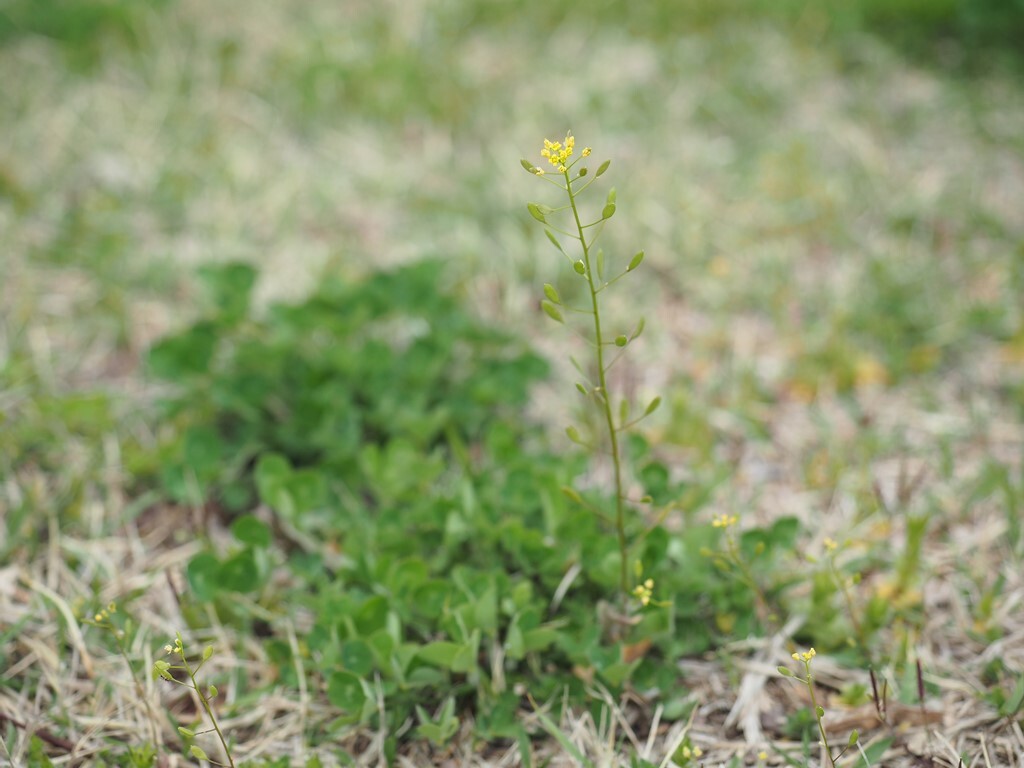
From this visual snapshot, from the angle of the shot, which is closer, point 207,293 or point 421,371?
point 421,371

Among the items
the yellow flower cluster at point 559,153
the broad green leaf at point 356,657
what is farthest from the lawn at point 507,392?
the yellow flower cluster at point 559,153

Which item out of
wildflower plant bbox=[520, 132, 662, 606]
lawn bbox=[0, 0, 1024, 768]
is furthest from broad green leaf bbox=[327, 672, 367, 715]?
wildflower plant bbox=[520, 132, 662, 606]

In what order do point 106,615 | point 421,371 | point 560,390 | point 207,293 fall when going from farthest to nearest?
point 207,293 → point 560,390 → point 421,371 → point 106,615

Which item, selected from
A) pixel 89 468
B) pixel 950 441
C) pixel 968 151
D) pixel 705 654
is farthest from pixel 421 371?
pixel 968 151

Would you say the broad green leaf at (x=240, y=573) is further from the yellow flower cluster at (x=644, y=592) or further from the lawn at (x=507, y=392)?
the yellow flower cluster at (x=644, y=592)

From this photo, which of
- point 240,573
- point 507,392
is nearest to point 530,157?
point 507,392

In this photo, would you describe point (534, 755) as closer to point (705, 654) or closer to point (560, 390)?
point (705, 654)

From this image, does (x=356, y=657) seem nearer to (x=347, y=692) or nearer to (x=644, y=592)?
(x=347, y=692)

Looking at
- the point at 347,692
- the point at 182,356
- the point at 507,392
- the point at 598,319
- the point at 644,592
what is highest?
the point at 598,319
